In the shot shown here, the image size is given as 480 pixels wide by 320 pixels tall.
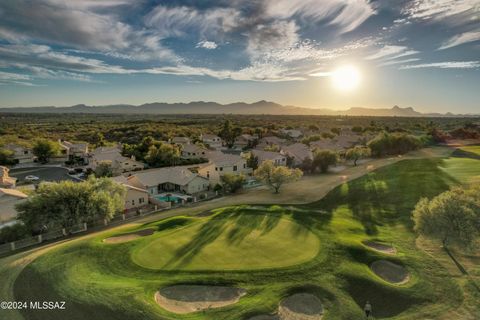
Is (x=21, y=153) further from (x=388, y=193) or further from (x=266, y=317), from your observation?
(x=388, y=193)

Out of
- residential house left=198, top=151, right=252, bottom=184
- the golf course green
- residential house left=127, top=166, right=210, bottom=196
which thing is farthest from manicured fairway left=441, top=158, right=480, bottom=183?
residential house left=127, top=166, right=210, bottom=196

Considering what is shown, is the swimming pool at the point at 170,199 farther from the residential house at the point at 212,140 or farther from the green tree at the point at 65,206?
the residential house at the point at 212,140

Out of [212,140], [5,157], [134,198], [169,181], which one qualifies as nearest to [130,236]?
[134,198]

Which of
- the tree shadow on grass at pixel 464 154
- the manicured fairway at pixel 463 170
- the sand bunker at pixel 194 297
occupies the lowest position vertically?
the sand bunker at pixel 194 297

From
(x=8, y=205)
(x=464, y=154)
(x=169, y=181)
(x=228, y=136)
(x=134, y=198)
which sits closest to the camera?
(x=8, y=205)

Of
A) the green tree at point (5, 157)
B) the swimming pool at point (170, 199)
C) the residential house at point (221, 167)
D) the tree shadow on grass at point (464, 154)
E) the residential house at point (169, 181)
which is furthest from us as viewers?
the green tree at point (5, 157)

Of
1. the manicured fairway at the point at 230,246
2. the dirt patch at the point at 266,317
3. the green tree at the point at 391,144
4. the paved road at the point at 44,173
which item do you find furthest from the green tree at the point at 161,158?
the dirt patch at the point at 266,317
